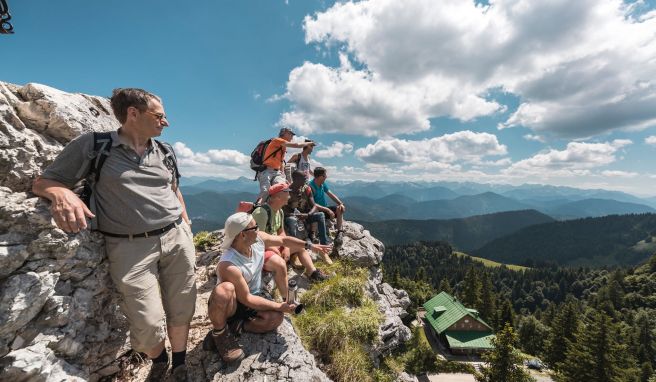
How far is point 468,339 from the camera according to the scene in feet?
166

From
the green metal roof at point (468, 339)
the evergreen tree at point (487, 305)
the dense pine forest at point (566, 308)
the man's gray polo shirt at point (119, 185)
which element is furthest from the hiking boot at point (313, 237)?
the evergreen tree at point (487, 305)

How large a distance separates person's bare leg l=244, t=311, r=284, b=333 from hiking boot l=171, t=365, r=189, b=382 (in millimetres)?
1194

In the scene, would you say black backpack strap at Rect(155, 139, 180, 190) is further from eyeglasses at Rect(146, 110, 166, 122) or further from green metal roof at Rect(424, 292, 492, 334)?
green metal roof at Rect(424, 292, 492, 334)

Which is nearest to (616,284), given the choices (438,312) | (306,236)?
(438,312)

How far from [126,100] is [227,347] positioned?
443 centimetres

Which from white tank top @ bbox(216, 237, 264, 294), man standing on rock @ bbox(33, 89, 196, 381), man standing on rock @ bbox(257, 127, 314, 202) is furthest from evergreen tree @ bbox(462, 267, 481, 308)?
man standing on rock @ bbox(33, 89, 196, 381)

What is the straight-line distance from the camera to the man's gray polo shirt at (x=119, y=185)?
3951 mm

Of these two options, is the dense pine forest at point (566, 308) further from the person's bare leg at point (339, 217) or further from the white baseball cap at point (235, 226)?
the white baseball cap at point (235, 226)

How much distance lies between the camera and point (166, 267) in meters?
Answer: 4.73

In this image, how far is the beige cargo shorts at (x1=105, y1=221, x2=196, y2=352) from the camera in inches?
166

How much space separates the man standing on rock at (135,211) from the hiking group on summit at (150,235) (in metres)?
0.01

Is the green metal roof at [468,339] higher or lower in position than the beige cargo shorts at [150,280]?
lower

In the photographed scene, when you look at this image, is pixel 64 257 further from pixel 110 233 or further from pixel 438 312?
pixel 438 312

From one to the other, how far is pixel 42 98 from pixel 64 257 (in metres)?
2.60
